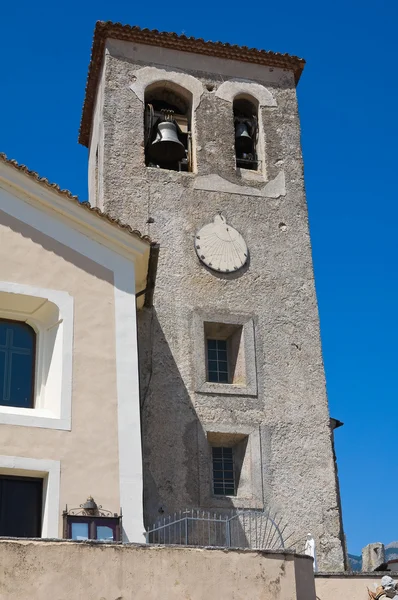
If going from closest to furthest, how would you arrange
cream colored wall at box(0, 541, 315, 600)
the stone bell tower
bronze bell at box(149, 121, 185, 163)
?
cream colored wall at box(0, 541, 315, 600) → the stone bell tower → bronze bell at box(149, 121, 185, 163)

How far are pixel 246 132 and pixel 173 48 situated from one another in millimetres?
2334

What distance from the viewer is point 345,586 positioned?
46.6ft

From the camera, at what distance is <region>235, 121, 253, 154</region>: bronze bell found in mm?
19680

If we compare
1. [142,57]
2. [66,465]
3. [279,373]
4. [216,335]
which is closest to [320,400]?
[279,373]

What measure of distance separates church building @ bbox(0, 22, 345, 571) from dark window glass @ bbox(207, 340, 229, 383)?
0.03m

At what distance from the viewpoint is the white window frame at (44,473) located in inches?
446

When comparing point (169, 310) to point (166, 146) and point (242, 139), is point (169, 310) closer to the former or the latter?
point (166, 146)

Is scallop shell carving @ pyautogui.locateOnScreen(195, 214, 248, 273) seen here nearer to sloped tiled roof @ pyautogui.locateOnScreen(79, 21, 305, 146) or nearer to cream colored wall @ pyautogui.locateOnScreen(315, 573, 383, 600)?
sloped tiled roof @ pyautogui.locateOnScreen(79, 21, 305, 146)

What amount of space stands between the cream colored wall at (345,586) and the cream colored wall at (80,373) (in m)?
4.17

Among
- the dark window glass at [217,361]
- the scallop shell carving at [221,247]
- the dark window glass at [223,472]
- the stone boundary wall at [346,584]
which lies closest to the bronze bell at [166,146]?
the scallop shell carving at [221,247]

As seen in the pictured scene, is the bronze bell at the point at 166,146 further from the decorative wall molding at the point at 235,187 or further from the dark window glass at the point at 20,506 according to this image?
the dark window glass at the point at 20,506

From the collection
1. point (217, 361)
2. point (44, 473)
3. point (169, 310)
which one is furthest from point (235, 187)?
point (44, 473)

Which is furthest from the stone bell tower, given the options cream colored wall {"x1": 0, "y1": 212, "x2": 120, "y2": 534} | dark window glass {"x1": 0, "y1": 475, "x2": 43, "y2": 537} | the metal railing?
dark window glass {"x1": 0, "y1": 475, "x2": 43, "y2": 537}

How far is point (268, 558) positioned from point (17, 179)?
21.2 feet
